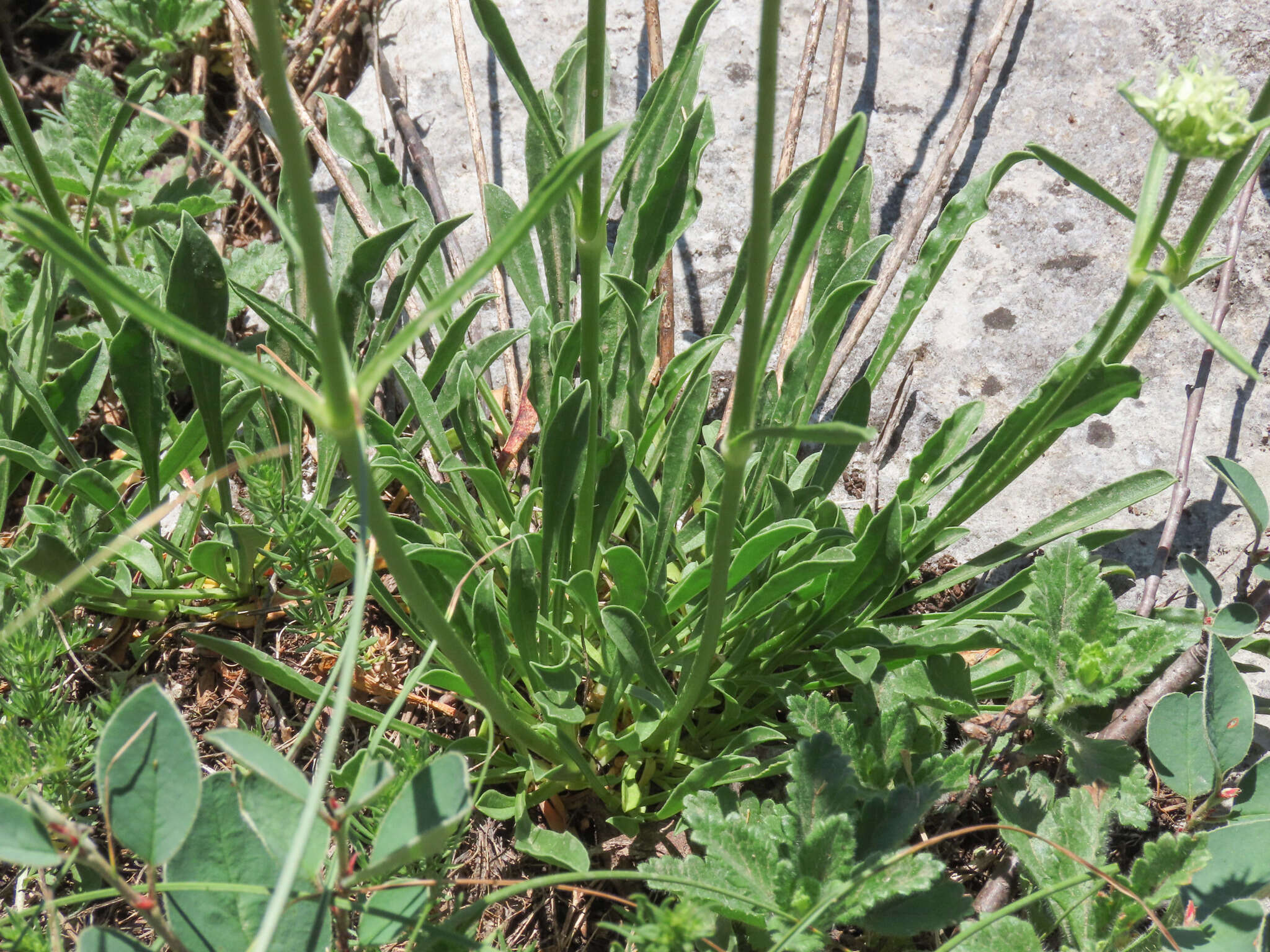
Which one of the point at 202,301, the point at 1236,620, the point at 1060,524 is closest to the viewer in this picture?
the point at 1236,620

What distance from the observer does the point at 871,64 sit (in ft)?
7.20

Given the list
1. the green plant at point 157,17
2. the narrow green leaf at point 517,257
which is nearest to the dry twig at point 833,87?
the narrow green leaf at point 517,257

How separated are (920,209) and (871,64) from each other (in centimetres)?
57

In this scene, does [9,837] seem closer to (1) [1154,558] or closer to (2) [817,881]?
(2) [817,881]

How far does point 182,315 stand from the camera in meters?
1.43

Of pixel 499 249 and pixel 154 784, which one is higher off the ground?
pixel 499 249

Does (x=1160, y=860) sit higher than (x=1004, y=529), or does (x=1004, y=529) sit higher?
(x=1004, y=529)

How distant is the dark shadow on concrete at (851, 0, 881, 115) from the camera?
2.16 metres

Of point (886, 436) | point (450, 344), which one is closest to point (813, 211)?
point (450, 344)

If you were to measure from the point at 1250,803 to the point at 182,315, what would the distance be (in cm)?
163

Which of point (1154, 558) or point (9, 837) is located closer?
point (9, 837)

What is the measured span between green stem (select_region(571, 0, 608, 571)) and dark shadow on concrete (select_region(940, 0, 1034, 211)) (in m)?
1.01

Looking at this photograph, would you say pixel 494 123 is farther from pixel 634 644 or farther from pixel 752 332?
pixel 752 332

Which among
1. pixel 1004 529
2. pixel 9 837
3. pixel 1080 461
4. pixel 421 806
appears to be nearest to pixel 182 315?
pixel 9 837
